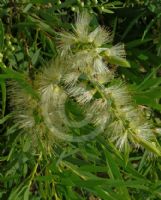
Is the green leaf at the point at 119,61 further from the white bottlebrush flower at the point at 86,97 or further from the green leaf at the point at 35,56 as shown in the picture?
the green leaf at the point at 35,56

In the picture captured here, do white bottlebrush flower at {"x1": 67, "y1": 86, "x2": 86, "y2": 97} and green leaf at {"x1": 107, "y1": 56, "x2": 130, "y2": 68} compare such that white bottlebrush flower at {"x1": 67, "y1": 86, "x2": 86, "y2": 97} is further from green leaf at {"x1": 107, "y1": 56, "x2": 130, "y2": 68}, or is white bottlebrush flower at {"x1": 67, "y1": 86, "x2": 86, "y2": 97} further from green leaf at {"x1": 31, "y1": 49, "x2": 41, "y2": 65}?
green leaf at {"x1": 31, "y1": 49, "x2": 41, "y2": 65}

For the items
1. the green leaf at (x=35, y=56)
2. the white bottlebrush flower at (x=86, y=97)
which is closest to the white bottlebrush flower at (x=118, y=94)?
the white bottlebrush flower at (x=86, y=97)

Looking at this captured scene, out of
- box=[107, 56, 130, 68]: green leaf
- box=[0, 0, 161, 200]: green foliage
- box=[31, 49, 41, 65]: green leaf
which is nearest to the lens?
box=[107, 56, 130, 68]: green leaf

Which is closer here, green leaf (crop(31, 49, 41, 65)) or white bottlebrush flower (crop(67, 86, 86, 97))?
white bottlebrush flower (crop(67, 86, 86, 97))

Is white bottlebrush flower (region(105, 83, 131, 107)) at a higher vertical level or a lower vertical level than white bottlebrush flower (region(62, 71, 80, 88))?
lower

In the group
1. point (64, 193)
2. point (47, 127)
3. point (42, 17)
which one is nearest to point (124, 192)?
point (64, 193)

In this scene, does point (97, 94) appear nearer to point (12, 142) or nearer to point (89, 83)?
point (89, 83)

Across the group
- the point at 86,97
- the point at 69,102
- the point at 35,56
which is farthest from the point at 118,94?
the point at 35,56

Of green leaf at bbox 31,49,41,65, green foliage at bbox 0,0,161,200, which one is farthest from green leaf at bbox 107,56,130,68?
green leaf at bbox 31,49,41,65
